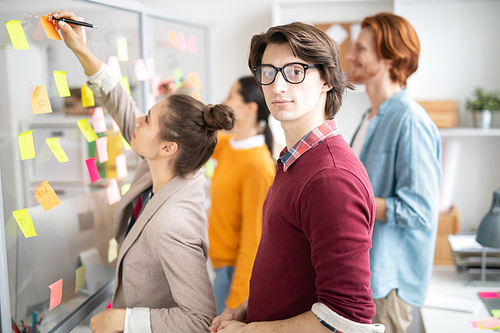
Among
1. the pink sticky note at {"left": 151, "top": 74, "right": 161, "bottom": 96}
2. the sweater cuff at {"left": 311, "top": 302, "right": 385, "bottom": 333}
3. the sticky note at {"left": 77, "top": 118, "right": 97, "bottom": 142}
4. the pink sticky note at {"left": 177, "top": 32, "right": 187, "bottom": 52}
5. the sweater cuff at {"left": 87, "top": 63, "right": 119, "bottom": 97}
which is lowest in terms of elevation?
the sweater cuff at {"left": 311, "top": 302, "right": 385, "bottom": 333}

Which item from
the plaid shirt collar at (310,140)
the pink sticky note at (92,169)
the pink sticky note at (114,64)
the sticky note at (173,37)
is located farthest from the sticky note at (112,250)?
the sticky note at (173,37)

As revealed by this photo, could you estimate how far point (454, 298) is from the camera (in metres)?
1.95

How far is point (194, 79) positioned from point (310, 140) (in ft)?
5.61

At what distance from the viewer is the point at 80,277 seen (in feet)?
4.41

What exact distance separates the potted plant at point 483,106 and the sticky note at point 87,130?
217cm

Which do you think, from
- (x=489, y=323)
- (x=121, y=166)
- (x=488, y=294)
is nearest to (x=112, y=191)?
(x=121, y=166)

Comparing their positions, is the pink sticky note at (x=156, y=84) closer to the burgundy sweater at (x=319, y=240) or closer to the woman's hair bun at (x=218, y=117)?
the woman's hair bun at (x=218, y=117)

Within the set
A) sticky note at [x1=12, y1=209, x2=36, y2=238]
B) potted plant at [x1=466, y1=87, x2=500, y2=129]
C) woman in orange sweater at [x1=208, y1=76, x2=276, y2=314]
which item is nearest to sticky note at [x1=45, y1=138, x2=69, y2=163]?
sticky note at [x1=12, y1=209, x2=36, y2=238]

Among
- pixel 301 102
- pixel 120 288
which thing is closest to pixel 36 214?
pixel 120 288

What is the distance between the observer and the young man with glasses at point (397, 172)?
4.67 feet

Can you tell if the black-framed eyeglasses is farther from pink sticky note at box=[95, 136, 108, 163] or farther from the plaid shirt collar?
pink sticky note at box=[95, 136, 108, 163]

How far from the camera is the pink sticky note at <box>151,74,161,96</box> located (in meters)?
2.03

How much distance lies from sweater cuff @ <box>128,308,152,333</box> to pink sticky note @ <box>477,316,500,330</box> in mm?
1343

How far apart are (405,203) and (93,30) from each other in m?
1.25
